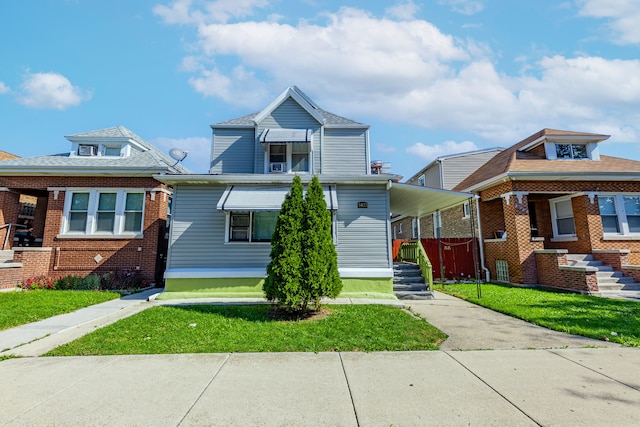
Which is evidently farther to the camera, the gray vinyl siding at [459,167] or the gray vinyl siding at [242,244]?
the gray vinyl siding at [459,167]

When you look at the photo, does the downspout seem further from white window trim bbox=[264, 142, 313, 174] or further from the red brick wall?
the red brick wall

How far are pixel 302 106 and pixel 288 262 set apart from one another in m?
8.46

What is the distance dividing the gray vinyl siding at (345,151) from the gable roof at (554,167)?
20.5 feet

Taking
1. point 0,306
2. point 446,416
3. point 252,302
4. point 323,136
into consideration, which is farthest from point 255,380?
point 323,136

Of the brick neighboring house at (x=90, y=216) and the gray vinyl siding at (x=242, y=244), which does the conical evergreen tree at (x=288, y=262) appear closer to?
the gray vinyl siding at (x=242, y=244)

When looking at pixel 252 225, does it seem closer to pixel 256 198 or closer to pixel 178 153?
pixel 256 198

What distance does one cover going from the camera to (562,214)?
46.9ft

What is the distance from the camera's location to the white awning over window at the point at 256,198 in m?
9.39

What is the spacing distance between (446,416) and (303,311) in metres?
4.64

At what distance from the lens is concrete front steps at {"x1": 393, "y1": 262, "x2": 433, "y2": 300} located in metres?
10.3

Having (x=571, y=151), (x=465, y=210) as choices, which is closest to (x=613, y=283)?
(x=571, y=151)

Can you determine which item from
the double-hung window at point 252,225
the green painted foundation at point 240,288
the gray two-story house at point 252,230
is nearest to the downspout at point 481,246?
the gray two-story house at point 252,230

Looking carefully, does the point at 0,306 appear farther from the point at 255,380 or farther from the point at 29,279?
the point at 255,380

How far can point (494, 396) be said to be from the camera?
356 centimetres
